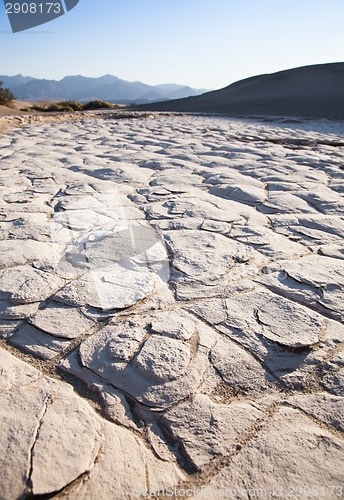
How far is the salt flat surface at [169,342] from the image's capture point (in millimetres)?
823

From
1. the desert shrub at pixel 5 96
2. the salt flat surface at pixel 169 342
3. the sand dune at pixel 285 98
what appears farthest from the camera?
the desert shrub at pixel 5 96

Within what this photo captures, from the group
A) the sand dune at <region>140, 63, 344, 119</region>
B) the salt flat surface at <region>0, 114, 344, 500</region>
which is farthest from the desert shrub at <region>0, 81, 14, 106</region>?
the salt flat surface at <region>0, 114, 344, 500</region>

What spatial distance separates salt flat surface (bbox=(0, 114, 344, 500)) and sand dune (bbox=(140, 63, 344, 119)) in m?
9.27

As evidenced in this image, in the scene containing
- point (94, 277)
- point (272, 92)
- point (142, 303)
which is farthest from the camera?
point (272, 92)

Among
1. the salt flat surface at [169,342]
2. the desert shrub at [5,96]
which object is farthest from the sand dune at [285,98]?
the salt flat surface at [169,342]

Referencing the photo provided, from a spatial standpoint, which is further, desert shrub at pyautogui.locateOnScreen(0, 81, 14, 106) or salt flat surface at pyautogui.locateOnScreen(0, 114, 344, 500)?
desert shrub at pyautogui.locateOnScreen(0, 81, 14, 106)

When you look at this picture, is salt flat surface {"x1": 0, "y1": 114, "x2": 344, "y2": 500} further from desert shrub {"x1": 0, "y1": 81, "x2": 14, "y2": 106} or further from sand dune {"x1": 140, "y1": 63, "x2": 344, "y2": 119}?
desert shrub {"x1": 0, "y1": 81, "x2": 14, "y2": 106}

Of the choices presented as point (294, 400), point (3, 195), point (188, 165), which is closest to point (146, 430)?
point (294, 400)

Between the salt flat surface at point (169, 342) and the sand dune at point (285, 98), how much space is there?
365 inches

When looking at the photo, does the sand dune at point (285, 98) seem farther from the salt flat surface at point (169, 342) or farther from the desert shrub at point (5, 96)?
the salt flat surface at point (169, 342)

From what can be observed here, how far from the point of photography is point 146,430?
3.01 ft

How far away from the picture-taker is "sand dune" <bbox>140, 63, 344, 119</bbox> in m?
11.1

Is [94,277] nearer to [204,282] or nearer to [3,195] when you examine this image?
[204,282]

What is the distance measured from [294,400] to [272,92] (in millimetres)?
17017
